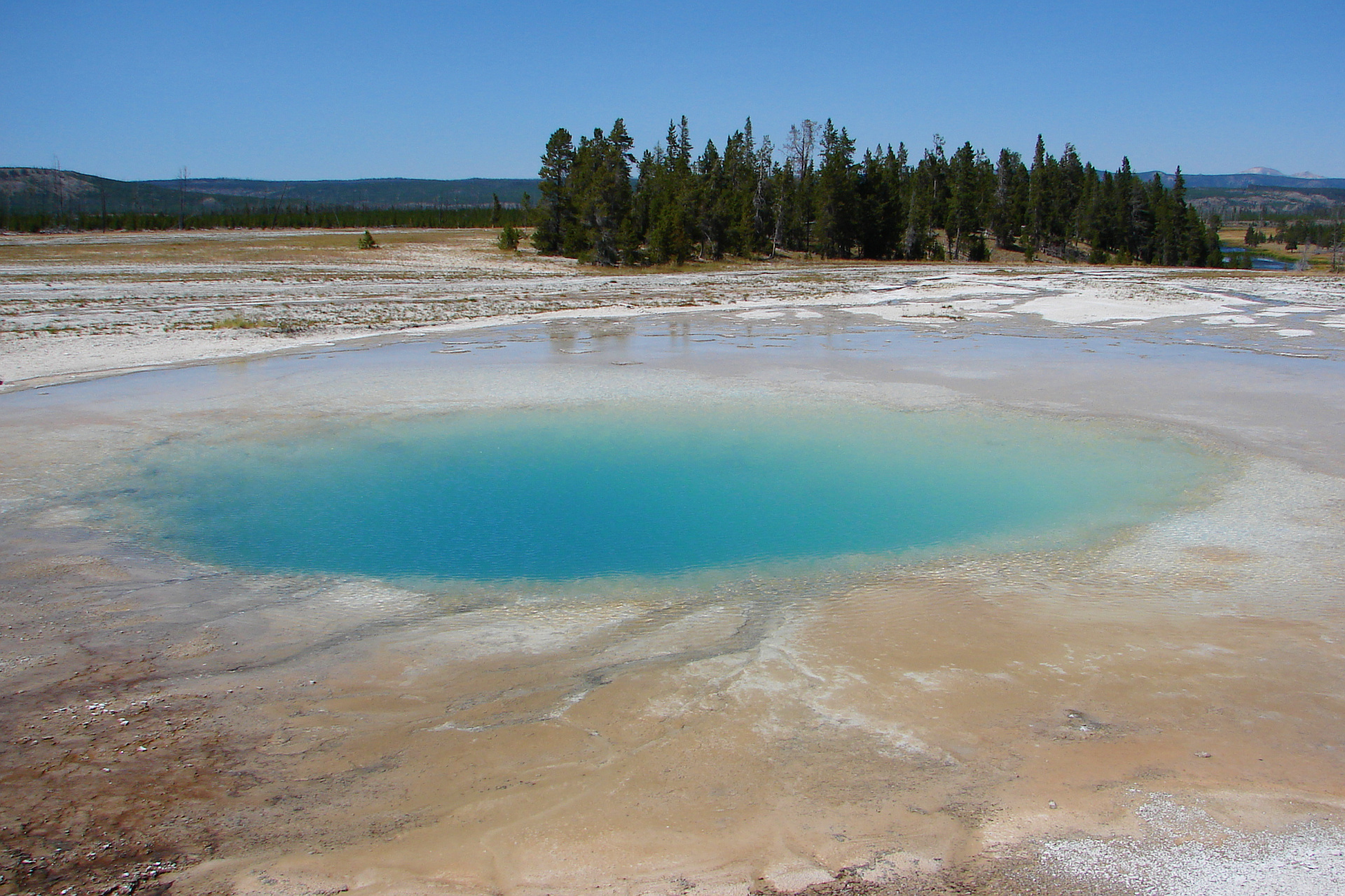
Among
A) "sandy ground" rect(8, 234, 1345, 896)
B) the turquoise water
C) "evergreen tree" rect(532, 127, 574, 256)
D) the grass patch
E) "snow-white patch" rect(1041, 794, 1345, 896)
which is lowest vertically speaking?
"snow-white patch" rect(1041, 794, 1345, 896)

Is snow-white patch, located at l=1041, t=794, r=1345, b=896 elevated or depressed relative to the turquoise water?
depressed

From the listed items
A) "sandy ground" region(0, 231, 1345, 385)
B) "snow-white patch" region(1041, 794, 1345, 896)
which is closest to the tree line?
"sandy ground" region(0, 231, 1345, 385)

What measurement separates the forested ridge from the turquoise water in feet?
112

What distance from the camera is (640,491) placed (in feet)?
24.7

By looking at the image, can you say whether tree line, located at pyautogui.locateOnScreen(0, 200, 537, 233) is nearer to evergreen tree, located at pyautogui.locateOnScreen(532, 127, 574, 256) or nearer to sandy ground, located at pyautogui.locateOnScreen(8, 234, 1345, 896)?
evergreen tree, located at pyautogui.locateOnScreen(532, 127, 574, 256)

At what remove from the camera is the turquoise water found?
244 inches

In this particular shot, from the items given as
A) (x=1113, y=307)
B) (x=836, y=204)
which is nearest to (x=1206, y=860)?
(x=1113, y=307)

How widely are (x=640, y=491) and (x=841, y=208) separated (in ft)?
171

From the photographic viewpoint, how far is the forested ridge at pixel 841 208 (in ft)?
144

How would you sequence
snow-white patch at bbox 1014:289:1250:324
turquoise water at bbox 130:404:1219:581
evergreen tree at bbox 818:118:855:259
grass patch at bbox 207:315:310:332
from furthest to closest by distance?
evergreen tree at bbox 818:118:855:259, snow-white patch at bbox 1014:289:1250:324, grass patch at bbox 207:315:310:332, turquoise water at bbox 130:404:1219:581

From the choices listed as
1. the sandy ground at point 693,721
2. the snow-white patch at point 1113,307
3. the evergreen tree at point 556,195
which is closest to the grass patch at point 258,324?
the sandy ground at point 693,721

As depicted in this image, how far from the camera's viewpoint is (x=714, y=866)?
2.95 metres

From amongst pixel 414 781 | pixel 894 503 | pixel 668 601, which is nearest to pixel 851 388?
pixel 894 503

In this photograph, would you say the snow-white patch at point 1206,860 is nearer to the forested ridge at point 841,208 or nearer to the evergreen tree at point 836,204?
the forested ridge at point 841,208
